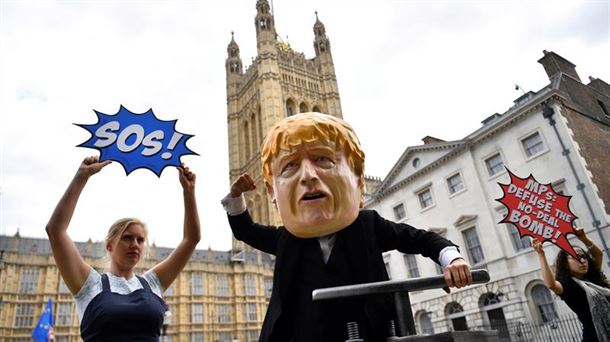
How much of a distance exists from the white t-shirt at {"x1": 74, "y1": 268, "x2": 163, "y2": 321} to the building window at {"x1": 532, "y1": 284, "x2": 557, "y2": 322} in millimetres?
16807

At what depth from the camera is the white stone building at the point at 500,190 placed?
1526cm

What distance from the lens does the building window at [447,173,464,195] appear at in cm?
1931

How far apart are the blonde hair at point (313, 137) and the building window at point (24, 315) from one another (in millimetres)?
37670

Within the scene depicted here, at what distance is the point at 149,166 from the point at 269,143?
3.52ft

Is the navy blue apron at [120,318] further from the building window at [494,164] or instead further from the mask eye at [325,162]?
the building window at [494,164]

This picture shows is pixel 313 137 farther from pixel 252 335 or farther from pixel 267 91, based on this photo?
pixel 267 91

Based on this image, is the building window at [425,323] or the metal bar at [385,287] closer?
the metal bar at [385,287]

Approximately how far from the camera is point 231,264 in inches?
1603

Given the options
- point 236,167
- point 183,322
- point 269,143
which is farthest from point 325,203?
point 236,167

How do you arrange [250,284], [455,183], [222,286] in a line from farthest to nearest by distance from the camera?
[250,284], [222,286], [455,183]

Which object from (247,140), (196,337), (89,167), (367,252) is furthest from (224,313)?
(367,252)

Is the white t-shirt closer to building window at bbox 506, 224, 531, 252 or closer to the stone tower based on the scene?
building window at bbox 506, 224, 531, 252

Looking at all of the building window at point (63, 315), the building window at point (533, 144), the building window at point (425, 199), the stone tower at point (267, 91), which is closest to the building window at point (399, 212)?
the building window at point (425, 199)

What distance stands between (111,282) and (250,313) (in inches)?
1514
